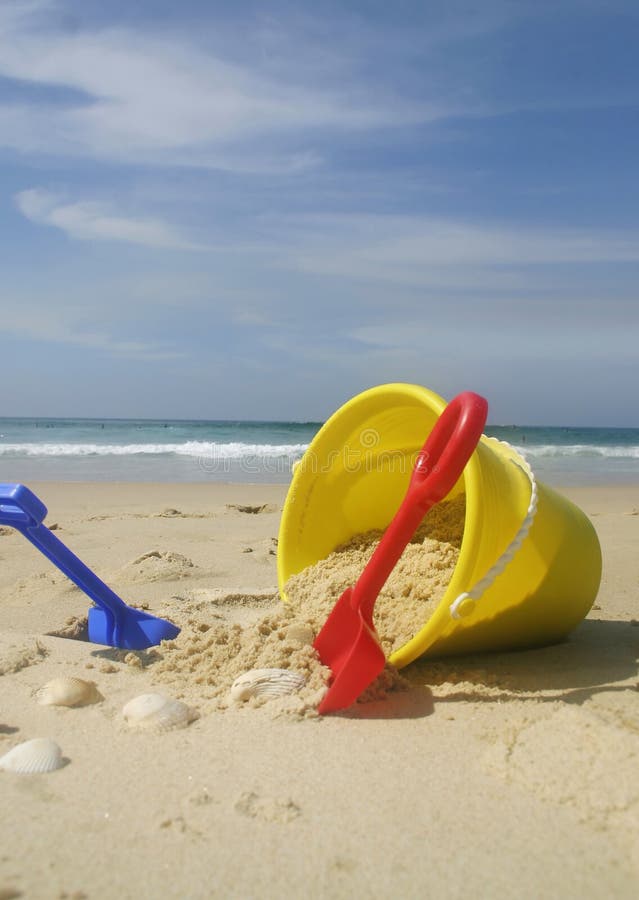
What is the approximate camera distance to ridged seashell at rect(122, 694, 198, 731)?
192 centimetres

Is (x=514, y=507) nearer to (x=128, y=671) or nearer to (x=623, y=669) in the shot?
(x=623, y=669)

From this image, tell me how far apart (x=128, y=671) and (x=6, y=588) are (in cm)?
150

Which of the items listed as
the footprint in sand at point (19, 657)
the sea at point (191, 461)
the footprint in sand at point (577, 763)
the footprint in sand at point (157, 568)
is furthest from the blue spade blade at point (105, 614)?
the sea at point (191, 461)

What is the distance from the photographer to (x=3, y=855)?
134 cm

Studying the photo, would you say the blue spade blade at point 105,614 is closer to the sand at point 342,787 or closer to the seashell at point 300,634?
the sand at point 342,787

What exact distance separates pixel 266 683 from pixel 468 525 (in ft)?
2.29

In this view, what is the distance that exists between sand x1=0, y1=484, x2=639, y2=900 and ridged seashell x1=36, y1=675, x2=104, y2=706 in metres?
0.03

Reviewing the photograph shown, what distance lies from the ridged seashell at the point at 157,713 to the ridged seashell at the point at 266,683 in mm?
142

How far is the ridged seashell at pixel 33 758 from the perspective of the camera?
5.44 ft

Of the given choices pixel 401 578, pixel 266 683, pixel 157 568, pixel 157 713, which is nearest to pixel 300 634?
pixel 266 683

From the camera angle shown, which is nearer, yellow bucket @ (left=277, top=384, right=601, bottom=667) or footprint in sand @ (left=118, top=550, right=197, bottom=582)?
yellow bucket @ (left=277, top=384, right=601, bottom=667)

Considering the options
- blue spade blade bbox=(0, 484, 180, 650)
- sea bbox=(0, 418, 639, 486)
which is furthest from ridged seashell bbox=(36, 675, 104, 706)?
sea bbox=(0, 418, 639, 486)

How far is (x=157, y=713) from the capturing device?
194 cm

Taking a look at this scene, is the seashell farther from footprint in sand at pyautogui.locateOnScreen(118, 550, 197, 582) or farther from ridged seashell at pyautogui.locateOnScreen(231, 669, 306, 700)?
footprint in sand at pyautogui.locateOnScreen(118, 550, 197, 582)
